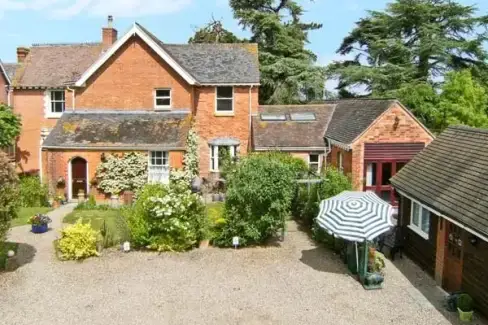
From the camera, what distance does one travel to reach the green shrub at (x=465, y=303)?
12.1 meters

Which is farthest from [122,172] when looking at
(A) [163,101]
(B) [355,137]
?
(B) [355,137]

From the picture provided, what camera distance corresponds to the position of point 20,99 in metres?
31.4

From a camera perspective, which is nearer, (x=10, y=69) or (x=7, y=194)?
(x=7, y=194)

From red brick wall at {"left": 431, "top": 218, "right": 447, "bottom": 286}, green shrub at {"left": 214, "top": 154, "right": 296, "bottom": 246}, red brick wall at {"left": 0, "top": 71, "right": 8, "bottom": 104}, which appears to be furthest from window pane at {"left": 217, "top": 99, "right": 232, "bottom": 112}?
red brick wall at {"left": 431, "top": 218, "right": 447, "bottom": 286}

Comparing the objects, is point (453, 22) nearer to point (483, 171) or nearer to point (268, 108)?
point (268, 108)

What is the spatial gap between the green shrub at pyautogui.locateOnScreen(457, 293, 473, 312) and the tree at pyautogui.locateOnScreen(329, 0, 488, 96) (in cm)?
2862

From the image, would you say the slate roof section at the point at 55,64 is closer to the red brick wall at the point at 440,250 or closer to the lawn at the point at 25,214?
the lawn at the point at 25,214

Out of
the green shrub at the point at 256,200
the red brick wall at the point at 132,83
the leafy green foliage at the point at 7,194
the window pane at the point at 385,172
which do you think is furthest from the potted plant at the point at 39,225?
the window pane at the point at 385,172

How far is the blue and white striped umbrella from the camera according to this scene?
14172mm

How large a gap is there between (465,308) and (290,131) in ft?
57.8

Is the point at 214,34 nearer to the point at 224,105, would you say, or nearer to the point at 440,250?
the point at 224,105

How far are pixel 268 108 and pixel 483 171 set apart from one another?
59.6ft

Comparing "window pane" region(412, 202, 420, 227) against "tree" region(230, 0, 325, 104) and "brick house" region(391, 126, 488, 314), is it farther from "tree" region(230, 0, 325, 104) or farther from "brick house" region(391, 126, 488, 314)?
"tree" region(230, 0, 325, 104)

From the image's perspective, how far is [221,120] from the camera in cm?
2967
